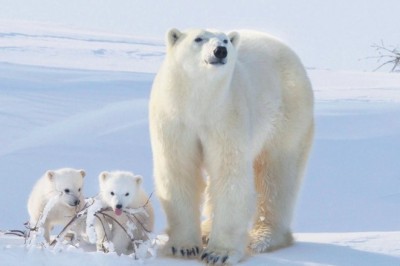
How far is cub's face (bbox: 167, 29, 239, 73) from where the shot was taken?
461 centimetres

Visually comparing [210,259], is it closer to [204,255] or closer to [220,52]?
[204,255]

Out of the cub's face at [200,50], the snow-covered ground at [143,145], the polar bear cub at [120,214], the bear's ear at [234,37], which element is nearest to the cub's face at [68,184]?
the polar bear cub at [120,214]

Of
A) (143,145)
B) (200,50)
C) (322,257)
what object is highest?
(200,50)

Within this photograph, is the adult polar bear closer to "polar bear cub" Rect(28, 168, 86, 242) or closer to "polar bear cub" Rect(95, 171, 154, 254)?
"polar bear cub" Rect(95, 171, 154, 254)

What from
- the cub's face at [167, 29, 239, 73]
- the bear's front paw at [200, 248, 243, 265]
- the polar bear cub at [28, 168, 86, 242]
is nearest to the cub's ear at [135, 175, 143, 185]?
the polar bear cub at [28, 168, 86, 242]

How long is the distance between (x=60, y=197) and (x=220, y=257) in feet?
3.13

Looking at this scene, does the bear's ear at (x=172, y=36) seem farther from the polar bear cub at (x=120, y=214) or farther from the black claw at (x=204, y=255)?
the black claw at (x=204, y=255)

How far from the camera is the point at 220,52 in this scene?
460 centimetres

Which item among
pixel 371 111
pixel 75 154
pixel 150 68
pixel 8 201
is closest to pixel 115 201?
→ pixel 8 201

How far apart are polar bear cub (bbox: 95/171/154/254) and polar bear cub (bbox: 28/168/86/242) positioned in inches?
8.8

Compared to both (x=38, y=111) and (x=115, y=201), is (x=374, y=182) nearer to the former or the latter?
(x=38, y=111)

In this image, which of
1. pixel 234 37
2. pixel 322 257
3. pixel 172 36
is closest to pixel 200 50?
pixel 172 36

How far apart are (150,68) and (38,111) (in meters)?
5.17

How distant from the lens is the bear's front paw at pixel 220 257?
15.8 feet
